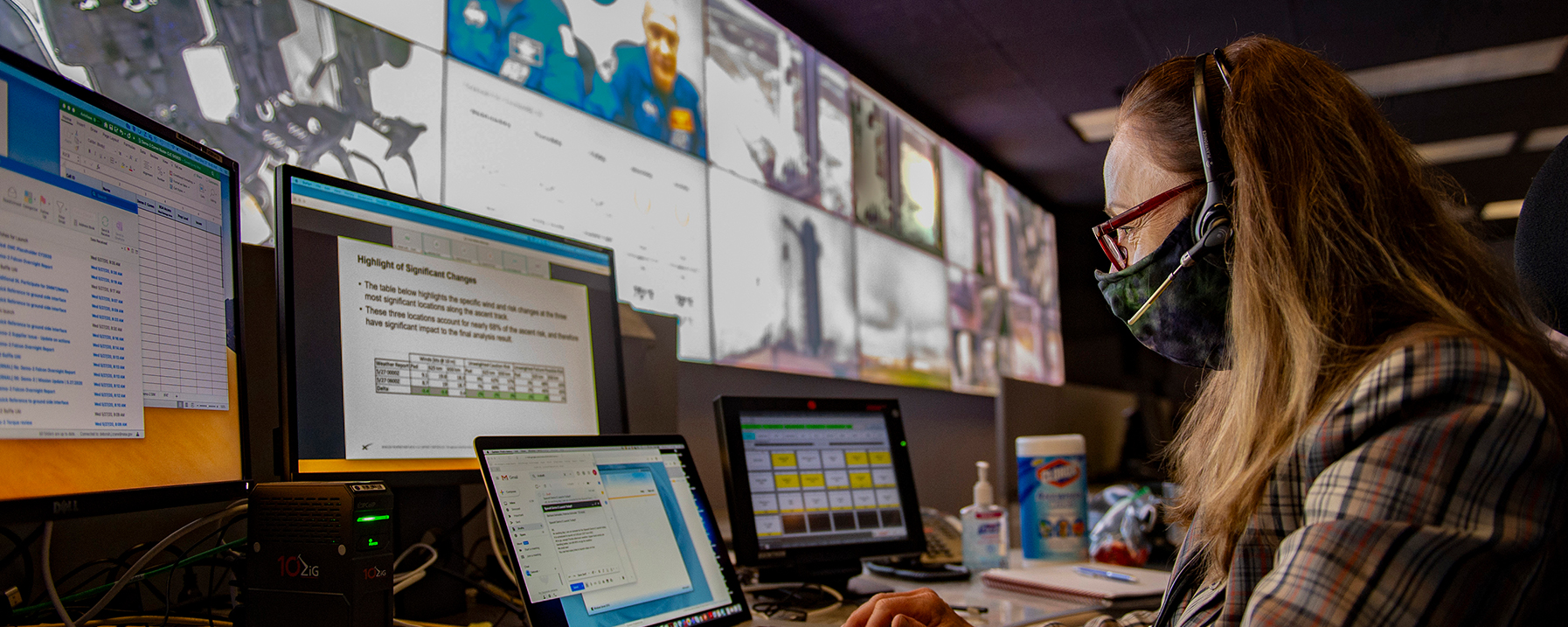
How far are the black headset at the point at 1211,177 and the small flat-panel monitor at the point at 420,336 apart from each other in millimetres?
713

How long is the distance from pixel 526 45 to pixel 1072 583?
59.1 inches

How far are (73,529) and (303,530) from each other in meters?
0.36

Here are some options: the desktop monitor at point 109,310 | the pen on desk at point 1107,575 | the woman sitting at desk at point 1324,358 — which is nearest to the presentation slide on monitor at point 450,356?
the desktop monitor at point 109,310

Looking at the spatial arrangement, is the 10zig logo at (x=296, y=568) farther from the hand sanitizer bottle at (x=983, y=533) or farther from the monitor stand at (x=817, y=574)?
the hand sanitizer bottle at (x=983, y=533)

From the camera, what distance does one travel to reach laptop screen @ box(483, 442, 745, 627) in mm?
800

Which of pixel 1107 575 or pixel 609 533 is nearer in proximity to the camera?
pixel 609 533

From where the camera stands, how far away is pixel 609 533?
2.87ft

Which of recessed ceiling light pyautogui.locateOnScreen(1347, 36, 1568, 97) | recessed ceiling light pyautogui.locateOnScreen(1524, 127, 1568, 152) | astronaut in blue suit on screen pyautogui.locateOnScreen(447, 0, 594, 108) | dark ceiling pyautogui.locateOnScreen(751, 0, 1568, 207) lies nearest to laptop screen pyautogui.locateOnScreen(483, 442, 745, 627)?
astronaut in blue suit on screen pyautogui.locateOnScreen(447, 0, 594, 108)

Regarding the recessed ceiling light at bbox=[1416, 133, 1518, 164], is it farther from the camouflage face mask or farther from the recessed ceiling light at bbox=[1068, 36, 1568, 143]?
the camouflage face mask

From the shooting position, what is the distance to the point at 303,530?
0.67 metres

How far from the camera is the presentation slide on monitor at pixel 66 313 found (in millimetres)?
573

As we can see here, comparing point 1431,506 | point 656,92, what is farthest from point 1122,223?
point 656,92

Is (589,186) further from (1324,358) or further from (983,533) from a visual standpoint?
(1324,358)

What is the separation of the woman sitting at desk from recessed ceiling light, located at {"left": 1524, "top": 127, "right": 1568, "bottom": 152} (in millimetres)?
5370
